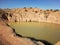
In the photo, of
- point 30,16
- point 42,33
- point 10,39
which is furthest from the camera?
point 30,16

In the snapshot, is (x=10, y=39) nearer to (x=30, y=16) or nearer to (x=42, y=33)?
(x=42, y=33)

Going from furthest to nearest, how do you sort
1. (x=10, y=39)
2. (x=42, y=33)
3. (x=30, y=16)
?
(x=30, y=16) < (x=42, y=33) < (x=10, y=39)

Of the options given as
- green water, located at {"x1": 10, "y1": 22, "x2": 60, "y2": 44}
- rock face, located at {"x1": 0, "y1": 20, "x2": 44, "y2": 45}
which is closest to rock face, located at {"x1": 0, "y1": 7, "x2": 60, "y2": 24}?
green water, located at {"x1": 10, "y1": 22, "x2": 60, "y2": 44}

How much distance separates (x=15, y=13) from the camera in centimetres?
5956

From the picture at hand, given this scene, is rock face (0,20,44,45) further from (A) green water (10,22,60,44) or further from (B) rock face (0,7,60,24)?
(B) rock face (0,7,60,24)

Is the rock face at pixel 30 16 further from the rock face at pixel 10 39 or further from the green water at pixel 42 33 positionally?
the rock face at pixel 10 39

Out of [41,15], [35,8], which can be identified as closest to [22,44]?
[41,15]

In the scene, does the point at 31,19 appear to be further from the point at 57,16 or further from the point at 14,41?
the point at 14,41

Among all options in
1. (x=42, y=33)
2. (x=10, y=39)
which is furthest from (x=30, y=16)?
(x=10, y=39)

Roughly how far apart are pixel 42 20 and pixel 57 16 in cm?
649

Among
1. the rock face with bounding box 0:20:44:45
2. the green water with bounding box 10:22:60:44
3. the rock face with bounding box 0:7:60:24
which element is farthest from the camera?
the rock face with bounding box 0:7:60:24

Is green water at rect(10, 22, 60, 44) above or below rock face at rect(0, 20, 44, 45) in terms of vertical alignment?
below

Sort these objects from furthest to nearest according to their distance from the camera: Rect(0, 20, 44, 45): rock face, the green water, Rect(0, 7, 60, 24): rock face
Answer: Rect(0, 7, 60, 24): rock face < the green water < Rect(0, 20, 44, 45): rock face

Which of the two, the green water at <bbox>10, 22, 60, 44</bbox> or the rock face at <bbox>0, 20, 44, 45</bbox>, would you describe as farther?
the green water at <bbox>10, 22, 60, 44</bbox>
